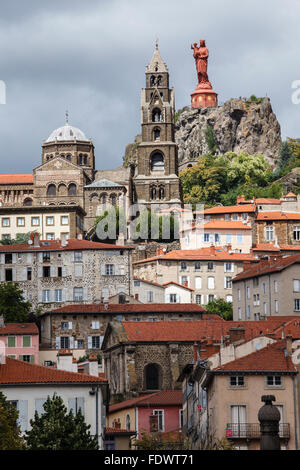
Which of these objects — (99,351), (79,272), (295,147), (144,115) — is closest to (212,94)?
(295,147)

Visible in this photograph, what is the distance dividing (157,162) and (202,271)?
47.3 metres

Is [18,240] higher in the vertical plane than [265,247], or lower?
higher

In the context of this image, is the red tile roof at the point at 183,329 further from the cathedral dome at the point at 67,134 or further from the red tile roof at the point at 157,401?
the cathedral dome at the point at 67,134

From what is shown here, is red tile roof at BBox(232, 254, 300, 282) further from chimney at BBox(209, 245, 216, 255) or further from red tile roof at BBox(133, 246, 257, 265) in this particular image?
chimney at BBox(209, 245, 216, 255)

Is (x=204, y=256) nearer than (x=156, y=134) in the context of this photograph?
Yes

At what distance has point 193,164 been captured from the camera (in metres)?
185

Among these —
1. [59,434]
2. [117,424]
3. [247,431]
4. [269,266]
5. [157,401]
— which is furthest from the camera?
[269,266]

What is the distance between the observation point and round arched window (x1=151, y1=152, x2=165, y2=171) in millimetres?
159750

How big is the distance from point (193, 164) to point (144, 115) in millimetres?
24209

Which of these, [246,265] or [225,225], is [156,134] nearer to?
[225,225]

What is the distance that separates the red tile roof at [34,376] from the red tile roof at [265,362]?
6.50 meters

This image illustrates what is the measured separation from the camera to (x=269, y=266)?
9481 centimetres

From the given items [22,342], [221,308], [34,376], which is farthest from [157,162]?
[34,376]

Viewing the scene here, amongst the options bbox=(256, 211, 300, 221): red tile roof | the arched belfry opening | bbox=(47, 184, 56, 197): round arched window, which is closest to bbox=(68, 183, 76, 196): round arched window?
bbox=(47, 184, 56, 197): round arched window
